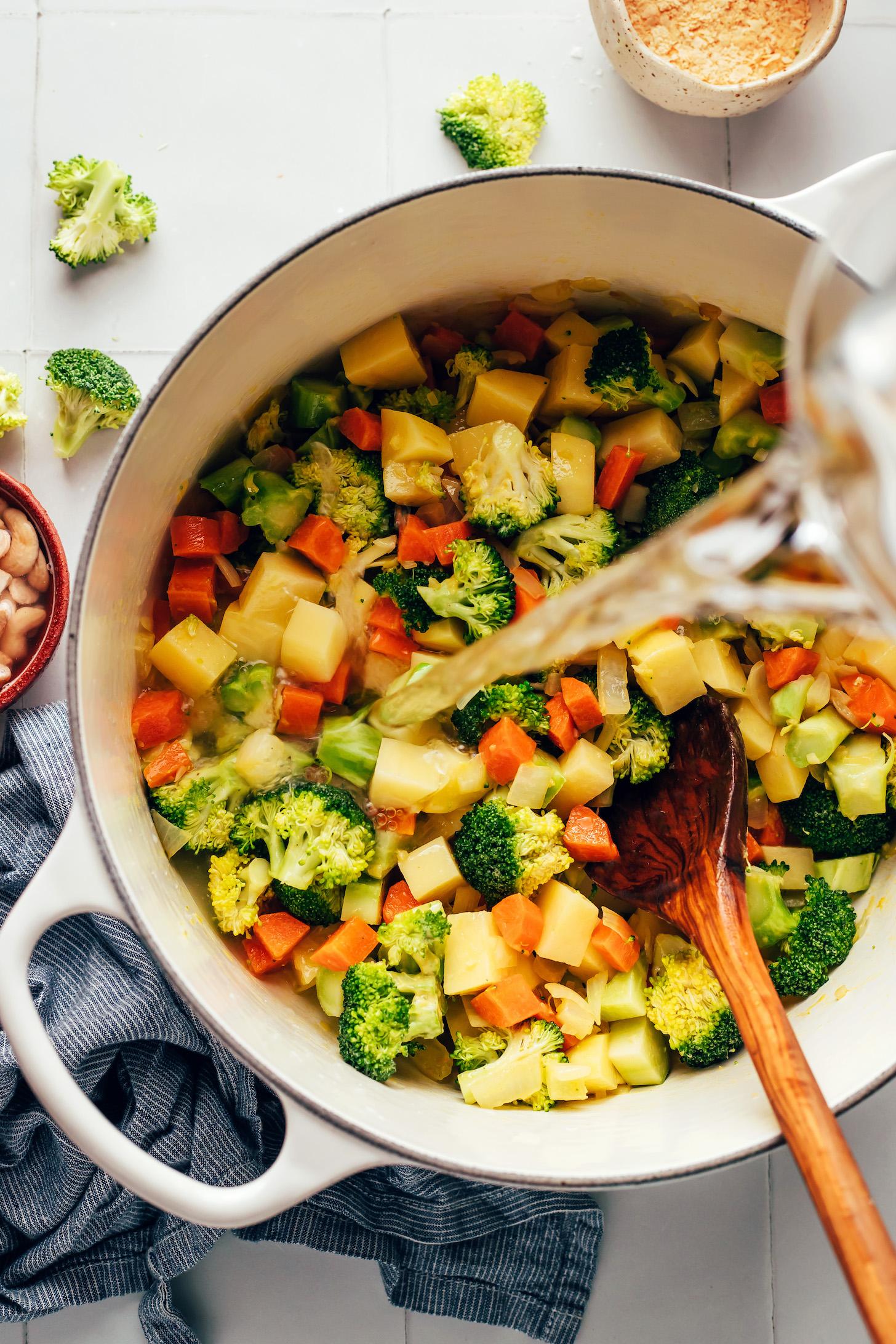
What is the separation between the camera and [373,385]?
6.75 feet

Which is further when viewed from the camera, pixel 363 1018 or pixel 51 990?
pixel 51 990

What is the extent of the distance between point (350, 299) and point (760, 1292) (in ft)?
7.39

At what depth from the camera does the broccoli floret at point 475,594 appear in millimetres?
1979

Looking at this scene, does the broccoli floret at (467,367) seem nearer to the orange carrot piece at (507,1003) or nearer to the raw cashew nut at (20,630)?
the raw cashew nut at (20,630)

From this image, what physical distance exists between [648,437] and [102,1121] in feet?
5.00

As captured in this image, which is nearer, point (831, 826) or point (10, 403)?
point (831, 826)

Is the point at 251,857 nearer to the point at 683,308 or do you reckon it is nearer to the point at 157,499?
the point at 157,499

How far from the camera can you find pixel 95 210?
218 cm

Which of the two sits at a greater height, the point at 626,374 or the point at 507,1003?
the point at 626,374

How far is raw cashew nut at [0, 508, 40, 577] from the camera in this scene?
2.10 meters

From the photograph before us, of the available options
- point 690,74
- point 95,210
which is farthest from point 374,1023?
point 690,74

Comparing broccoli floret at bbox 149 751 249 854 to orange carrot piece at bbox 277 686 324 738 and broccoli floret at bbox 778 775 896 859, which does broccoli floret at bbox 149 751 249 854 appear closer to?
orange carrot piece at bbox 277 686 324 738

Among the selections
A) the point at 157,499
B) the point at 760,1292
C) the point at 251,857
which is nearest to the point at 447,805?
the point at 251,857

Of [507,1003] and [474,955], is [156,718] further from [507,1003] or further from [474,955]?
[507,1003]
